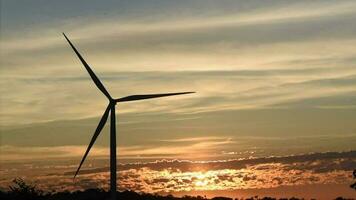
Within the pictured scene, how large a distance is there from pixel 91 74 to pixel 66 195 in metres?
49.7

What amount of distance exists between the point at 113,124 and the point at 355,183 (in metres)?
42.0

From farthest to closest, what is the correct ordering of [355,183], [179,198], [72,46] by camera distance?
[179,198] → [355,183] → [72,46]

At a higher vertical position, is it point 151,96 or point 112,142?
point 151,96

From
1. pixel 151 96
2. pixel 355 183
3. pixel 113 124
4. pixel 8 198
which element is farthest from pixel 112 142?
pixel 8 198

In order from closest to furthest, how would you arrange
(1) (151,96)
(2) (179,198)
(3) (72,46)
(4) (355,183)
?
(3) (72,46), (1) (151,96), (4) (355,183), (2) (179,198)

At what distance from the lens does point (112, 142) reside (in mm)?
86938

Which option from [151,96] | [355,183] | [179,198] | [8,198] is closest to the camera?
[151,96]

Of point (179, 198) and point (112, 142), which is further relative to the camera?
point (179, 198)

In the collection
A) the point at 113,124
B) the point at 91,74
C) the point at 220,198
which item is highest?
the point at 91,74

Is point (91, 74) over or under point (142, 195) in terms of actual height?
over

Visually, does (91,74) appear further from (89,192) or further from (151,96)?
(89,192)

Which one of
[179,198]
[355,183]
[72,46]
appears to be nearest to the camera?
[72,46]

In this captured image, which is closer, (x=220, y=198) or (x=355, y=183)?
(x=355, y=183)

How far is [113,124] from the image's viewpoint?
3430 inches
